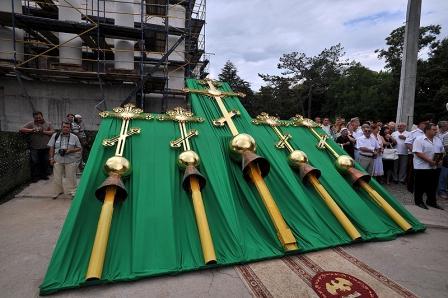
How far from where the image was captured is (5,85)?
38.7 ft

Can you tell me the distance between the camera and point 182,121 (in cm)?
470

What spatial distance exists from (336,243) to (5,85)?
13.7 metres

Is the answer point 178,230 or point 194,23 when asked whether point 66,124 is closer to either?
point 178,230

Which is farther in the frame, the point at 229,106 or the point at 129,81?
the point at 129,81

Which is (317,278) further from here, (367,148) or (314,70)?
(314,70)

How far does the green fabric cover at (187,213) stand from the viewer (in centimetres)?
297

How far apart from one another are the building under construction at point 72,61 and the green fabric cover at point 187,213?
8.51 m

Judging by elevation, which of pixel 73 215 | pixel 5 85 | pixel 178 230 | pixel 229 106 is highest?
pixel 5 85

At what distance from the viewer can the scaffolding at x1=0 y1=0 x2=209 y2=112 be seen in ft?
35.9

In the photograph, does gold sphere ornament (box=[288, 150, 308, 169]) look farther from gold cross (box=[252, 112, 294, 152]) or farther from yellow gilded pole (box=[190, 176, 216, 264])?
yellow gilded pole (box=[190, 176, 216, 264])

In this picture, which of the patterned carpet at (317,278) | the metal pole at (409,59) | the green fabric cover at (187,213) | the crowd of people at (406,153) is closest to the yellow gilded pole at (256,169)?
the green fabric cover at (187,213)

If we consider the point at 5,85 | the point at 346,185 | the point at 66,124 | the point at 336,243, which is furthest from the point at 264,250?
the point at 5,85

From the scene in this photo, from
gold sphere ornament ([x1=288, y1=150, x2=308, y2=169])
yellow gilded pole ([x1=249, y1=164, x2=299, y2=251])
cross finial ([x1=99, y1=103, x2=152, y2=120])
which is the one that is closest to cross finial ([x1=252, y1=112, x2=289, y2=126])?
gold sphere ornament ([x1=288, y1=150, x2=308, y2=169])

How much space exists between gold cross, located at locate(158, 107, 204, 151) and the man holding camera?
2.36 m
